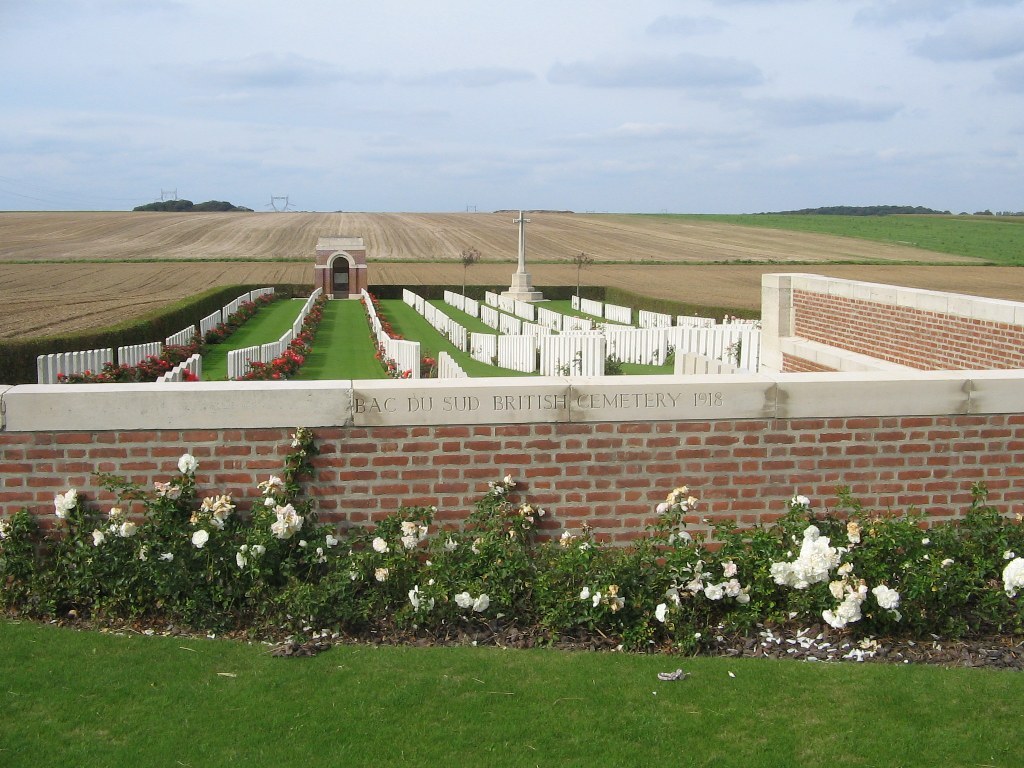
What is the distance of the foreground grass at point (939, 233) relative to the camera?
69213mm

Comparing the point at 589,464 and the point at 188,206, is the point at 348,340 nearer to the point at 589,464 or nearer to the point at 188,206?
the point at 589,464

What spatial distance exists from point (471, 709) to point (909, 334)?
679 cm

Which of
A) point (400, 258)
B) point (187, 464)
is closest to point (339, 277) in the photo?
point (400, 258)

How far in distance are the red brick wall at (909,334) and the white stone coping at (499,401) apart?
9.89 ft

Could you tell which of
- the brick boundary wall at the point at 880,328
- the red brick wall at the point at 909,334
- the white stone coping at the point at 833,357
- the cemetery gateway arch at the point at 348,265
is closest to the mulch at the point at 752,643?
the brick boundary wall at the point at 880,328

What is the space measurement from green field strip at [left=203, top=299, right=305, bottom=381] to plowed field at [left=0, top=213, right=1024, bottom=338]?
10.6 feet

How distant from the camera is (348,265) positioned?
1703 inches

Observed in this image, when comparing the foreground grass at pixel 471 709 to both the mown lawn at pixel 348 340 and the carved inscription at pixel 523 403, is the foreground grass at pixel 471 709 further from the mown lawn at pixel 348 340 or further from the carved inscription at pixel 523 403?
the mown lawn at pixel 348 340

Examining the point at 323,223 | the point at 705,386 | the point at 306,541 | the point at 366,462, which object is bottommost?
the point at 306,541

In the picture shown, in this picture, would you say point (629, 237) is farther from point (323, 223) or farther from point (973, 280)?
point (973, 280)

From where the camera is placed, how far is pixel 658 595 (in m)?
4.61

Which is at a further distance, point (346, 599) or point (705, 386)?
point (705, 386)

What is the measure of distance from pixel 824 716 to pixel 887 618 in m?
0.95

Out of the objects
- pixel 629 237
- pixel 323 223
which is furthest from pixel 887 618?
pixel 323 223
